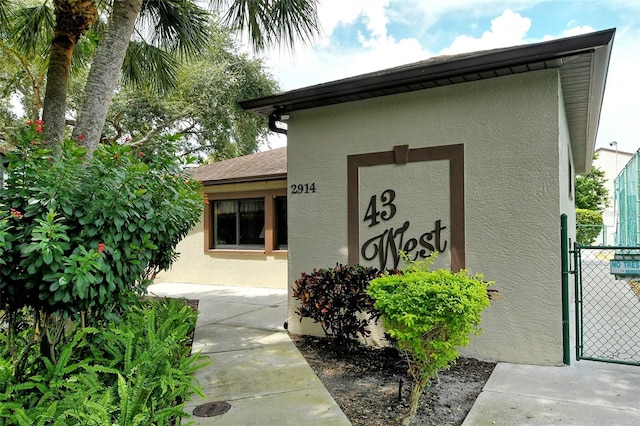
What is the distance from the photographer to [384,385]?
13.5ft

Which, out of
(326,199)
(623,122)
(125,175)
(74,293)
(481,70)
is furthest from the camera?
(623,122)

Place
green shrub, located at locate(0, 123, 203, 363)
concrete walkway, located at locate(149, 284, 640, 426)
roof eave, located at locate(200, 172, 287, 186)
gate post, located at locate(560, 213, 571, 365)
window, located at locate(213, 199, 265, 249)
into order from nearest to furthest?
green shrub, located at locate(0, 123, 203, 363) < concrete walkway, located at locate(149, 284, 640, 426) < gate post, located at locate(560, 213, 571, 365) < roof eave, located at locate(200, 172, 287, 186) < window, located at locate(213, 199, 265, 249)

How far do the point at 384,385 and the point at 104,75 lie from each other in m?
5.19

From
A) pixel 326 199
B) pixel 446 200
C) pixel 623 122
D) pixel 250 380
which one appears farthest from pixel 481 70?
pixel 623 122

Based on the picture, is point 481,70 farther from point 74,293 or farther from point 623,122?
point 623,122

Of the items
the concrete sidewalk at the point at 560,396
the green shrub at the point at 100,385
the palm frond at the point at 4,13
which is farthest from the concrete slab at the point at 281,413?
the palm frond at the point at 4,13

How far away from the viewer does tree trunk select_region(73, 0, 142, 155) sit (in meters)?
5.15

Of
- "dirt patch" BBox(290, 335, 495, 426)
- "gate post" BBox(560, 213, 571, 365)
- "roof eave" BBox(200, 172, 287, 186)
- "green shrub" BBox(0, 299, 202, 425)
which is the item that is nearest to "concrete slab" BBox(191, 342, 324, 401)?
"dirt patch" BBox(290, 335, 495, 426)

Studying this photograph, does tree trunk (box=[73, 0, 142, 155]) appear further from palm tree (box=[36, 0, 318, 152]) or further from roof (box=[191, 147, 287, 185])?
roof (box=[191, 147, 287, 185])

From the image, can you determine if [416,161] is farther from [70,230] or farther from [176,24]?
[176,24]

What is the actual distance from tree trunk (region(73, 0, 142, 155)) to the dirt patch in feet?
13.3

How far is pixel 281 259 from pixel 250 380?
19.8 feet

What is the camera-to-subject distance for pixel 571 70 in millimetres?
4641

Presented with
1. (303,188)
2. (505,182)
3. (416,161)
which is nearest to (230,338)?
(303,188)
